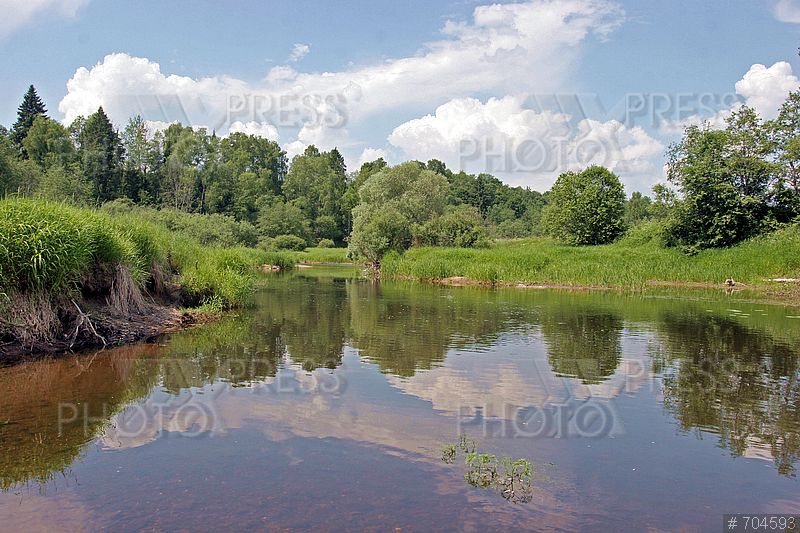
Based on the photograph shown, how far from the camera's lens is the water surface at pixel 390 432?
577 centimetres

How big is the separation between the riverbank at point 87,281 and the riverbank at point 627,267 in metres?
23.0

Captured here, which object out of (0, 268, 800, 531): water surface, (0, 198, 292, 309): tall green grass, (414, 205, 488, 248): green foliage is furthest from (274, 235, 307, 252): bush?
Answer: (0, 268, 800, 531): water surface

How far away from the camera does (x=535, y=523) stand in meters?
5.54

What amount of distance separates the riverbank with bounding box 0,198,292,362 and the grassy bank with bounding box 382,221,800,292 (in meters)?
23.0

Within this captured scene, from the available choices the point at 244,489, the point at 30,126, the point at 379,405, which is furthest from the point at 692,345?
the point at 30,126

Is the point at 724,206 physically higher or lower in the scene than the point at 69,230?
higher

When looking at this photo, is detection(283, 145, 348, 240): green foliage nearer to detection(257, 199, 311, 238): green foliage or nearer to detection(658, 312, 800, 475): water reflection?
detection(257, 199, 311, 238): green foliage

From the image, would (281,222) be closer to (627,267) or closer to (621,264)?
(621,264)

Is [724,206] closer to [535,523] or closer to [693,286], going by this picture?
[693,286]

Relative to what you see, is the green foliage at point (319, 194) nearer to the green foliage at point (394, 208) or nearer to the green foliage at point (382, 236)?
the green foliage at point (394, 208)

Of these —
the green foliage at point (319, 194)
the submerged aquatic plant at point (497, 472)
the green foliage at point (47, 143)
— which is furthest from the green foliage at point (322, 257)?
the submerged aquatic plant at point (497, 472)

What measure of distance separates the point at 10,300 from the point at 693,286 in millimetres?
33398

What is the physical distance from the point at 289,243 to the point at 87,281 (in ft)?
210

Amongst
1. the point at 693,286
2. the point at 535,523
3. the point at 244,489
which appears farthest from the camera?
the point at 693,286
